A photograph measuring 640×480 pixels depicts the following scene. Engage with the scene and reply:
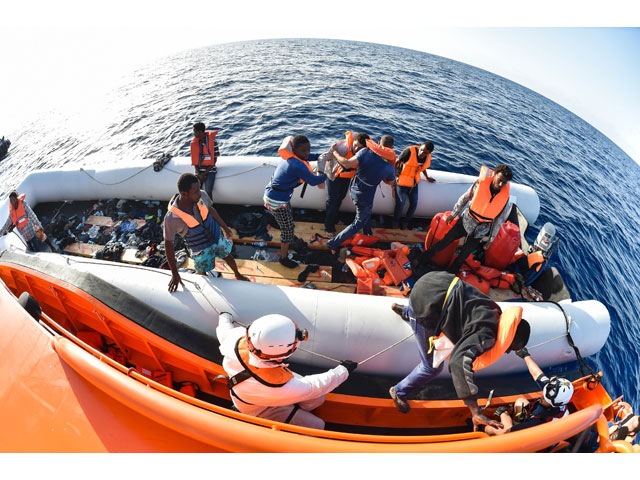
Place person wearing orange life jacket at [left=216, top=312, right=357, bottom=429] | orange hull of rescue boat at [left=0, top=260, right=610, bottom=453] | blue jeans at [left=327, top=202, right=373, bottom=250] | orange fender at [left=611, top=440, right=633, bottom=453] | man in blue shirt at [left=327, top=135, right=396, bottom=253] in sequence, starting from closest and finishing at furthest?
1. orange hull of rescue boat at [left=0, top=260, right=610, bottom=453]
2. person wearing orange life jacket at [left=216, top=312, right=357, bottom=429]
3. orange fender at [left=611, top=440, right=633, bottom=453]
4. man in blue shirt at [left=327, top=135, right=396, bottom=253]
5. blue jeans at [left=327, top=202, right=373, bottom=250]

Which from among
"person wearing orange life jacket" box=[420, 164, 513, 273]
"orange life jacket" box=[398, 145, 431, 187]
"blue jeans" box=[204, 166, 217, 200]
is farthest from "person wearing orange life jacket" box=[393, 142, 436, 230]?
"blue jeans" box=[204, 166, 217, 200]

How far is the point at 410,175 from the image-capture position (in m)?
4.06

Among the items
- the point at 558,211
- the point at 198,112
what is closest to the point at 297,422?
→ the point at 558,211

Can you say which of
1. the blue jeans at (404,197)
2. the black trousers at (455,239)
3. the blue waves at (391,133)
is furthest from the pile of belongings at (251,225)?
the blue waves at (391,133)

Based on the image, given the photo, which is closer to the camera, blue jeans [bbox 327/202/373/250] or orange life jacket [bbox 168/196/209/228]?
orange life jacket [bbox 168/196/209/228]

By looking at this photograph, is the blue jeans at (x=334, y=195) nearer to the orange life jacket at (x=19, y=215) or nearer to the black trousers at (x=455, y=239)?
the black trousers at (x=455, y=239)

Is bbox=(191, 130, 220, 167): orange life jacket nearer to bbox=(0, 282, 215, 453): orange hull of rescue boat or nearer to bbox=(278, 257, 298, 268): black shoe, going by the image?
bbox=(278, 257, 298, 268): black shoe

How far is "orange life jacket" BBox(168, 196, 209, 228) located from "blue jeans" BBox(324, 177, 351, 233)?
6.21 ft

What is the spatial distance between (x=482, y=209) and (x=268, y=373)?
9.45ft

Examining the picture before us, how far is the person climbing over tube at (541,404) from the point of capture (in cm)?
209

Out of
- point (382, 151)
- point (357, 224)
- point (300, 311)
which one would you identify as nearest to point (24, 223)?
point (300, 311)

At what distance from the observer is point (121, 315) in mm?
2281

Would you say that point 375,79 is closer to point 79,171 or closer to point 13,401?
point 79,171

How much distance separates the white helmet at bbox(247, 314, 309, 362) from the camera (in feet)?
5.11
